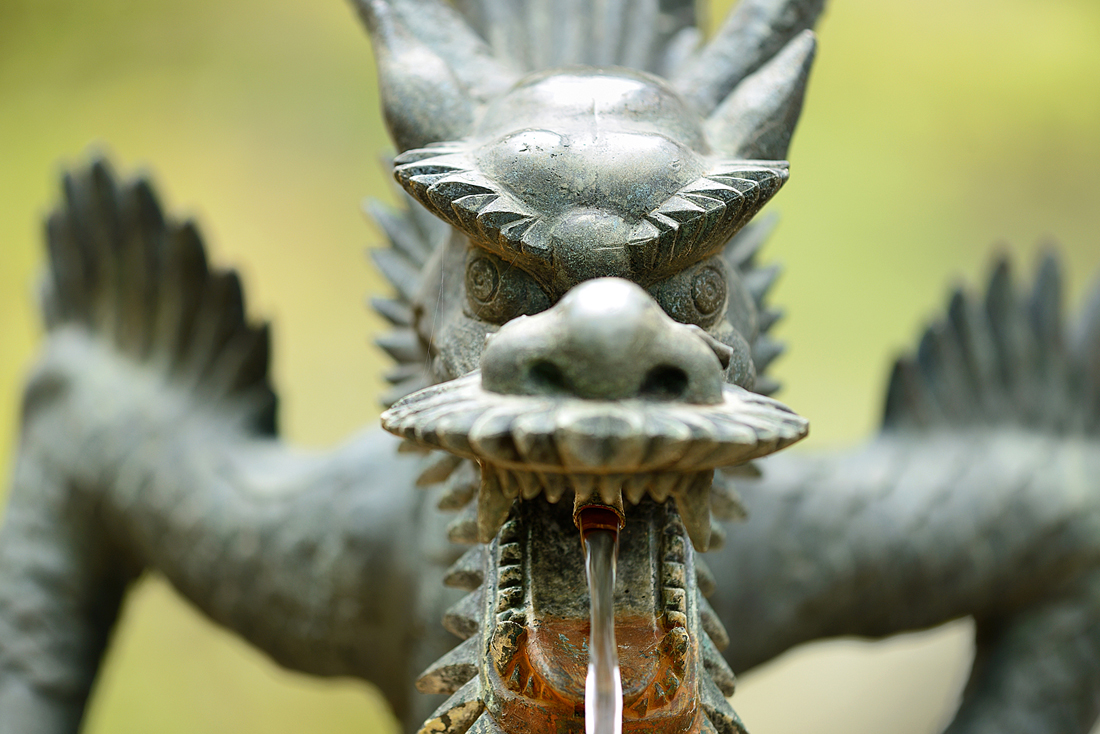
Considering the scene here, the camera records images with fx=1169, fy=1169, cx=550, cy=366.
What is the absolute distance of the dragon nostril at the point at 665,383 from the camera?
1.85ft

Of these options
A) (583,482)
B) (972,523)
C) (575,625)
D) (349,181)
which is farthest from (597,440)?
(349,181)

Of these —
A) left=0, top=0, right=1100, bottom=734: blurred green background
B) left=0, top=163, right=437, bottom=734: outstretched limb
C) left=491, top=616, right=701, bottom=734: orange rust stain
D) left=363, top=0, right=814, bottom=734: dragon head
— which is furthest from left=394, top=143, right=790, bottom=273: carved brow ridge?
left=0, top=0, right=1100, bottom=734: blurred green background

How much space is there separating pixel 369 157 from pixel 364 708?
948mm

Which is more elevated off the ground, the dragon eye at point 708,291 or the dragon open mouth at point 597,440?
the dragon eye at point 708,291

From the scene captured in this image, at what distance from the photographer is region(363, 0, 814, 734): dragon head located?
1.80ft

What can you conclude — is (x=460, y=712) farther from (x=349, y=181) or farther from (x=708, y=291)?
(x=349, y=181)

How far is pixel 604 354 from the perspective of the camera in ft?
1.78

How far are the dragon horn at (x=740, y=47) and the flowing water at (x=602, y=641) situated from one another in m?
0.37

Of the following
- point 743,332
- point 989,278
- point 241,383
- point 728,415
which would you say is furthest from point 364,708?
point 728,415

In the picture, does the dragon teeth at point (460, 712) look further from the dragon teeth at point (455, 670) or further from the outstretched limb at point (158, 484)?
the outstretched limb at point (158, 484)

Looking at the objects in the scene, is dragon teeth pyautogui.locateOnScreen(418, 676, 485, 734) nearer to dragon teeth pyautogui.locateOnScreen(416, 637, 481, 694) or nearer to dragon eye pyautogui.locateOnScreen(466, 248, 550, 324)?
dragon teeth pyautogui.locateOnScreen(416, 637, 481, 694)

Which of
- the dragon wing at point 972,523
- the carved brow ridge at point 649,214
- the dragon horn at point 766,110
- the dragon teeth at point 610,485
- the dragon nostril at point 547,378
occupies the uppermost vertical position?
the dragon horn at point 766,110

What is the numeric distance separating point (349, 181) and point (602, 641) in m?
1.59

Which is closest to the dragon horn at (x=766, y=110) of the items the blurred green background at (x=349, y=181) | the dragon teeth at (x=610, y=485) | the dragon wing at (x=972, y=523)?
the dragon teeth at (x=610, y=485)
